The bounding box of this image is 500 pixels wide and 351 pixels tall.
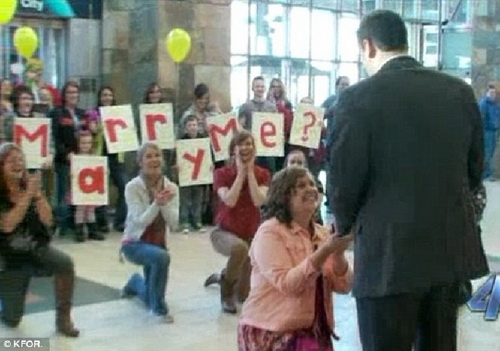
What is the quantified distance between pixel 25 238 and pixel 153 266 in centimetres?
75

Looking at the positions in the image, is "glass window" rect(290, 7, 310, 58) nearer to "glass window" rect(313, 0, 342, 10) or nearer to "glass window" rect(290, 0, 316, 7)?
"glass window" rect(290, 0, 316, 7)

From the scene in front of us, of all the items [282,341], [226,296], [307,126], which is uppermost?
[307,126]

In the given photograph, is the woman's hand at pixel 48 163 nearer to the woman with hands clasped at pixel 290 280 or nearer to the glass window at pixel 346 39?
the woman with hands clasped at pixel 290 280

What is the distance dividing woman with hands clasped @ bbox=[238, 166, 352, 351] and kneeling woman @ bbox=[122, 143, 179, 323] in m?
1.73

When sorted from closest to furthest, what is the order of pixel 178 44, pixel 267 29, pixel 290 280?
pixel 290 280 < pixel 178 44 < pixel 267 29

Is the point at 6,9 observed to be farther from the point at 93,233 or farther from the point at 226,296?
the point at 226,296

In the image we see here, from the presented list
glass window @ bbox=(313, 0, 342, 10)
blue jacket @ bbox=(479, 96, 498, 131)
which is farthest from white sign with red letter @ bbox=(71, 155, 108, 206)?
glass window @ bbox=(313, 0, 342, 10)

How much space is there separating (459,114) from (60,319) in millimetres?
2752

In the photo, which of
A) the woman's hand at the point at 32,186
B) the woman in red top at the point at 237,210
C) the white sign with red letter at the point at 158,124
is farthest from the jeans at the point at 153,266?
the white sign with red letter at the point at 158,124

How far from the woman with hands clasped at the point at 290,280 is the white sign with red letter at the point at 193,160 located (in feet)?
15.0

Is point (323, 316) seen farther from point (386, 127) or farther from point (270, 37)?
point (270, 37)

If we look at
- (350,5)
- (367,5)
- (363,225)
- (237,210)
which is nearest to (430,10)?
(367,5)

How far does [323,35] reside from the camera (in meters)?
14.4

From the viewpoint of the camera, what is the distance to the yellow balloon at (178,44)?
27.1ft
